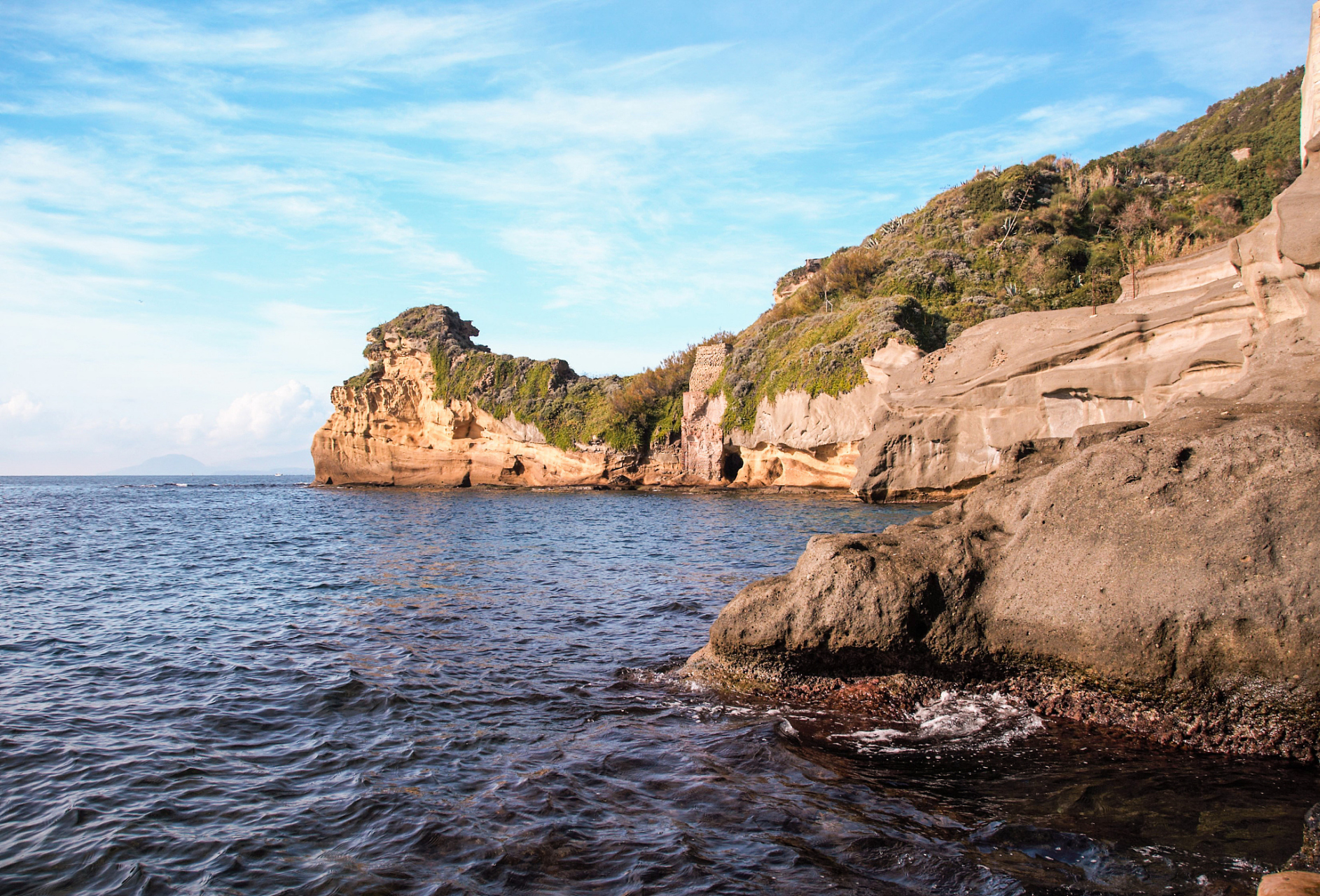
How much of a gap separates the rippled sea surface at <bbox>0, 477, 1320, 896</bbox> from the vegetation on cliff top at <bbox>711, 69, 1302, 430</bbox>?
28.0 meters

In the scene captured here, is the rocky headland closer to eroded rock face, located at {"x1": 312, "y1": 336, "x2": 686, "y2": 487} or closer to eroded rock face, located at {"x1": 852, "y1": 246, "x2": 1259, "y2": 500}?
eroded rock face, located at {"x1": 852, "y1": 246, "x2": 1259, "y2": 500}

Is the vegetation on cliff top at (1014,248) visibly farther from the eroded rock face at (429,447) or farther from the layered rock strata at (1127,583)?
the layered rock strata at (1127,583)

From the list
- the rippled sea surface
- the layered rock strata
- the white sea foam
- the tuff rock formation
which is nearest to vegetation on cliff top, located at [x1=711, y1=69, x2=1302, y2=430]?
the tuff rock formation

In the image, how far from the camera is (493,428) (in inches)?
2103

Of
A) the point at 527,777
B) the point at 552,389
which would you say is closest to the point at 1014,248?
the point at 552,389

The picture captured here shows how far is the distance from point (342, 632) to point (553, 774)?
22.2 ft

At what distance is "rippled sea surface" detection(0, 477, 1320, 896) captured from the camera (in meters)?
4.69

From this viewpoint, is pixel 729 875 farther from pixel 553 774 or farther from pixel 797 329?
pixel 797 329

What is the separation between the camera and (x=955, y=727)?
266 inches

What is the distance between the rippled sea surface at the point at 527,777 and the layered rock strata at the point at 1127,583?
449 mm

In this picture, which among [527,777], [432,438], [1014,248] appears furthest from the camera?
[432,438]

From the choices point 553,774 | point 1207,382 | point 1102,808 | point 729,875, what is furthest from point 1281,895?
point 1207,382

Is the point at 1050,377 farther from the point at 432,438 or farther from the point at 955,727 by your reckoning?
the point at 432,438

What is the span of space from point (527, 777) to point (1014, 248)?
4288 cm
